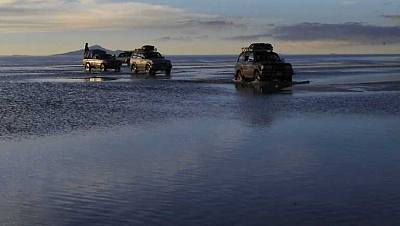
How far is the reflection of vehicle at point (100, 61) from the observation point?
56281 mm

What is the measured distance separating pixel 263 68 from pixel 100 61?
81.8 feet

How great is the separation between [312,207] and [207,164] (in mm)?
3137

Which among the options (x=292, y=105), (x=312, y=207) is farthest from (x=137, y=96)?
(x=312, y=207)

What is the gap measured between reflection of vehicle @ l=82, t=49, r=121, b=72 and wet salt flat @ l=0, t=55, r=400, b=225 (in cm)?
3692

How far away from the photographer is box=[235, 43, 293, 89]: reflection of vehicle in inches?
1373

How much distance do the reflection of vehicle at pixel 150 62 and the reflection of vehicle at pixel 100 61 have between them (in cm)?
482

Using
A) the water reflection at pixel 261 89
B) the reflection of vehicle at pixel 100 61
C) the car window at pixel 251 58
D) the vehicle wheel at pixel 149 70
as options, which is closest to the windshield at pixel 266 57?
the car window at pixel 251 58

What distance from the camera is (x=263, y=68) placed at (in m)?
34.8

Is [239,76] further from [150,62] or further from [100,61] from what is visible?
[100,61]

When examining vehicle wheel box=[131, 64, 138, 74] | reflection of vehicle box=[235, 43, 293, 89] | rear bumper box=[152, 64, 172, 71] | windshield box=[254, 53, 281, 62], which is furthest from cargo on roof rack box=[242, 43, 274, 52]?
vehicle wheel box=[131, 64, 138, 74]

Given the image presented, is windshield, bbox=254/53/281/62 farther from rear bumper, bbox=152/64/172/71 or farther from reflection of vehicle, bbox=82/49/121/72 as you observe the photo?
reflection of vehicle, bbox=82/49/121/72

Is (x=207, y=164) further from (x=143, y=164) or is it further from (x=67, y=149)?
(x=67, y=149)

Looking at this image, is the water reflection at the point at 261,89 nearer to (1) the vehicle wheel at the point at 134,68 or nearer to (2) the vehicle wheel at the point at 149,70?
(2) the vehicle wheel at the point at 149,70

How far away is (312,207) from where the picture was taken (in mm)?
7340
